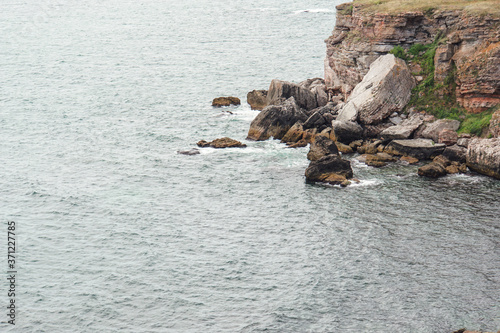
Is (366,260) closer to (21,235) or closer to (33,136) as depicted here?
(21,235)

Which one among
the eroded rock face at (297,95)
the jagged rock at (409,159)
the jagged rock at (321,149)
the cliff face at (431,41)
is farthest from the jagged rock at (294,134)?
the jagged rock at (409,159)

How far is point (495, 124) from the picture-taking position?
65125 mm

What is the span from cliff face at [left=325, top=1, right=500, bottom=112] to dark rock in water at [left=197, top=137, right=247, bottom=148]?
18.4 m

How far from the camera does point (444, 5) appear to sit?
75250 mm

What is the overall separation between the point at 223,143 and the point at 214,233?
22016 millimetres

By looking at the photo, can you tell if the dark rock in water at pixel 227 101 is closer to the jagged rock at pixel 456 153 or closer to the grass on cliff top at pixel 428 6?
the grass on cliff top at pixel 428 6

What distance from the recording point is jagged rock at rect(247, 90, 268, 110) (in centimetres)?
8962

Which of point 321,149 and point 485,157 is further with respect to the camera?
point 321,149

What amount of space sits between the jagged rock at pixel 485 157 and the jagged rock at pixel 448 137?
2856mm

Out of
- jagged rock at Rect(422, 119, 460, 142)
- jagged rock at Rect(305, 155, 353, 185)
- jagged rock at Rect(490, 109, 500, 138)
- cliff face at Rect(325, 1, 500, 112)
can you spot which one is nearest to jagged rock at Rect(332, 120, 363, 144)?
jagged rock at Rect(422, 119, 460, 142)

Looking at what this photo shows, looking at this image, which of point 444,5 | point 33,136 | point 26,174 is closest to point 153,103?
point 33,136

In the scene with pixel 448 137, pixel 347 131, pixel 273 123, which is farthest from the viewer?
pixel 273 123

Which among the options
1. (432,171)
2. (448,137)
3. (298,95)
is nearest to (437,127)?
(448,137)

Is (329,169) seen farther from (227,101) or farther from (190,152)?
(227,101)
